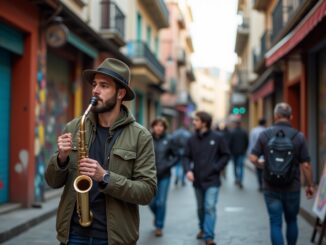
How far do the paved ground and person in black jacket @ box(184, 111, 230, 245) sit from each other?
17.9 inches

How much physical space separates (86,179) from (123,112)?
0.65 meters

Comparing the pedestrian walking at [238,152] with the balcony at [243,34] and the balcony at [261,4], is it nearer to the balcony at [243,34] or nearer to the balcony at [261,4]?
the balcony at [261,4]

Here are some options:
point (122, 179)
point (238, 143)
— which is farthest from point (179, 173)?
point (122, 179)

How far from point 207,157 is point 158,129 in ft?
4.16

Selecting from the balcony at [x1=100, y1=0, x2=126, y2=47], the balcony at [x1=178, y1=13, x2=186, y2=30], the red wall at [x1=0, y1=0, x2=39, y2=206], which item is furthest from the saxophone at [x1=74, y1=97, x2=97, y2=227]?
the balcony at [x1=178, y1=13, x2=186, y2=30]

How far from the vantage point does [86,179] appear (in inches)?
116

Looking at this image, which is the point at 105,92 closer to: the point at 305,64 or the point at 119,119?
the point at 119,119

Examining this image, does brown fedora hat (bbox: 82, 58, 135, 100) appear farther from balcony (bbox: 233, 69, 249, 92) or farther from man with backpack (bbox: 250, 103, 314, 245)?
balcony (bbox: 233, 69, 249, 92)

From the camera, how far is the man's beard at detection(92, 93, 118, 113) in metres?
3.23

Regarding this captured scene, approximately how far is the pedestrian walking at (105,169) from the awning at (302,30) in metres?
5.17

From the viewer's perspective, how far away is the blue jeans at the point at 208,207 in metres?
7.28

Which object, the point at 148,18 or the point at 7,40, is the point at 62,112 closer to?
the point at 7,40

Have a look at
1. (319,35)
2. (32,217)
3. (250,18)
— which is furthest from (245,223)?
(250,18)

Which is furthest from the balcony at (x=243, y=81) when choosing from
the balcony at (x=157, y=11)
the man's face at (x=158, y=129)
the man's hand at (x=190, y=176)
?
the man's hand at (x=190, y=176)
